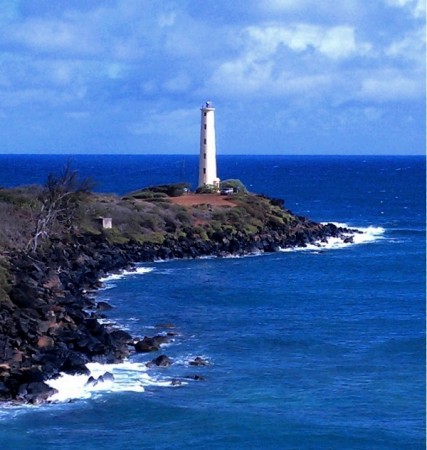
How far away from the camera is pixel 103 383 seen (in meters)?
25.6

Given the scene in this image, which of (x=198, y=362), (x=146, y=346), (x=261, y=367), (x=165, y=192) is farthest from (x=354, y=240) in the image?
(x=198, y=362)

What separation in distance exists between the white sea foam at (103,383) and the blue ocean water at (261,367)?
0.06 m

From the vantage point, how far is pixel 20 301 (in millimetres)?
31781

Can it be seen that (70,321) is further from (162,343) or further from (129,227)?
(129,227)

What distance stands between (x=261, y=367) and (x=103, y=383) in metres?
4.91

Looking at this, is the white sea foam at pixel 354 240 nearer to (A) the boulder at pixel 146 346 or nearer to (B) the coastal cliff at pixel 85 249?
(B) the coastal cliff at pixel 85 249

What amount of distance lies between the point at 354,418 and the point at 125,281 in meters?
21.4

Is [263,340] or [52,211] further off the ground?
[52,211]

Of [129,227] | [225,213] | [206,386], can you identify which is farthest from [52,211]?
[206,386]

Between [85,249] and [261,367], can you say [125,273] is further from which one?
[261,367]

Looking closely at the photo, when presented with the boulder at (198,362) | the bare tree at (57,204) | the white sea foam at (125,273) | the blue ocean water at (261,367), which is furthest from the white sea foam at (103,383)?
the bare tree at (57,204)

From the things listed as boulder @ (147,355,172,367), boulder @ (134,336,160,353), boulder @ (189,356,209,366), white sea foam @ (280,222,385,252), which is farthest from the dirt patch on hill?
boulder @ (147,355,172,367)

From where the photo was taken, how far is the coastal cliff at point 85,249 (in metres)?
27.3

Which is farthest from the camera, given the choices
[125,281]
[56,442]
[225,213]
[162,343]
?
[225,213]
